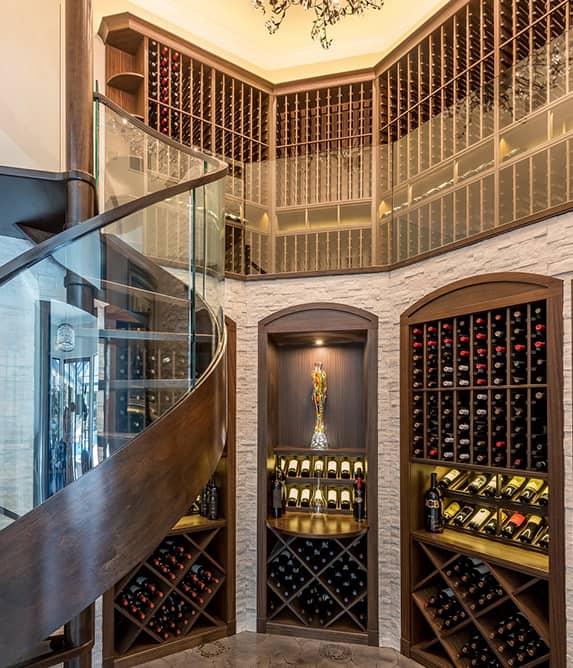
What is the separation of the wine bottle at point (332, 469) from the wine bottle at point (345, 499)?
17 cm

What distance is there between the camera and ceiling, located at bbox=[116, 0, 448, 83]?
491cm

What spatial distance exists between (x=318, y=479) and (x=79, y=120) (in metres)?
3.22

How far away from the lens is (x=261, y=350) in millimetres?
4754

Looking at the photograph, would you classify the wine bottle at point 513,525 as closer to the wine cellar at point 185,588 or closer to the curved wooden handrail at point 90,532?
the wine cellar at point 185,588

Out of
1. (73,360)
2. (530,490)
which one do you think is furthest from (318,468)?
(73,360)

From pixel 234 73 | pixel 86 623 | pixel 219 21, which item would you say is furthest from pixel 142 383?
pixel 219 21

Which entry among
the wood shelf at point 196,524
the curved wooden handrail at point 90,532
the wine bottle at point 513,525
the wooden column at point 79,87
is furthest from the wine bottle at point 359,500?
the wooden column at point 79,87

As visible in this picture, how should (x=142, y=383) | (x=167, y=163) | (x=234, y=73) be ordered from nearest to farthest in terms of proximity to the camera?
(x=142, y=383), (x=167, y=163), (x=234, y=73)

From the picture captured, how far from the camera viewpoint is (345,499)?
481 centimetres

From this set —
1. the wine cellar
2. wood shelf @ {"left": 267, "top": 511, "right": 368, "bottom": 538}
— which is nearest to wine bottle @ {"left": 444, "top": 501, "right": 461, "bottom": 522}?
wood shelf @ {"left": 267, "top": 511, "right": 368, "bottom": 538}

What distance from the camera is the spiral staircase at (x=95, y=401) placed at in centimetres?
199

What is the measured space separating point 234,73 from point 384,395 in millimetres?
3007

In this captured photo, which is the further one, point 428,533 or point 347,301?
point 347,301

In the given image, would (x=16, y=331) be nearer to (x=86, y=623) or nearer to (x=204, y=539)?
(x=86, y=623)
